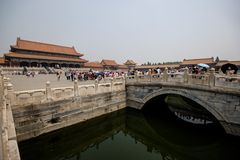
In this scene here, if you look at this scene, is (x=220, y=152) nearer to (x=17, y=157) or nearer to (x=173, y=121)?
(x=173, y=121)

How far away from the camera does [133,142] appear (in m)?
8.47

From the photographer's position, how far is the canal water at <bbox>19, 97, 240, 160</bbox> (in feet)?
22.6

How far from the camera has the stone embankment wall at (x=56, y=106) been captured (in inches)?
287

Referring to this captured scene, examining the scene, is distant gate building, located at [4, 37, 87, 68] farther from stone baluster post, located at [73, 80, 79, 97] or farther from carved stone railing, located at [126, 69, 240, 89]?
carved stone railing, located at [126, 69, 240, 89]

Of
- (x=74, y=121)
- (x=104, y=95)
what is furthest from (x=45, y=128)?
(x=104, y=95)

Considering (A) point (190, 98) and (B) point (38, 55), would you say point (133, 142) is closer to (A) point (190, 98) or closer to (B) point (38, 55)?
(A) point (190, 98)

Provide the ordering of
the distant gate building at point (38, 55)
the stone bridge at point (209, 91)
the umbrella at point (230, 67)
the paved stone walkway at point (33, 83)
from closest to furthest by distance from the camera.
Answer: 1. the stone bridge at point (209, 91)
2. the umbrella at point (230, 67)
3. the paved stone walkway at point (33, 83)
4. the distant gate building at point (38, 55)

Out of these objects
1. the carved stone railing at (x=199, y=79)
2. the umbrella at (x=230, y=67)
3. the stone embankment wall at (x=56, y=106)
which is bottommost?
the stone embankment wall at (x=56, y=106)

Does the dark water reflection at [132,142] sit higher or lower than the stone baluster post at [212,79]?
lower

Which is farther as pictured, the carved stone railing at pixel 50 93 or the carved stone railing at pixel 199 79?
the carved stone railing at pixel 199 79

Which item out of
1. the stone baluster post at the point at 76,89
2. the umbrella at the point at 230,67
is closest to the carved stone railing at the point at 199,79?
the umbrella at the point at 230,67

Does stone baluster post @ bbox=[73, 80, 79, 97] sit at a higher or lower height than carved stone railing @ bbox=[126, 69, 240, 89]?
lower

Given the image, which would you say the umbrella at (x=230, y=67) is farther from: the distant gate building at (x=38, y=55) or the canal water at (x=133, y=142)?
the distant gate building at (x=38, y=55)

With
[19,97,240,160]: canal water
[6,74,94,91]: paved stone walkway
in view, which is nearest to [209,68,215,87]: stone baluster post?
[19,97,240,160]: canal water
